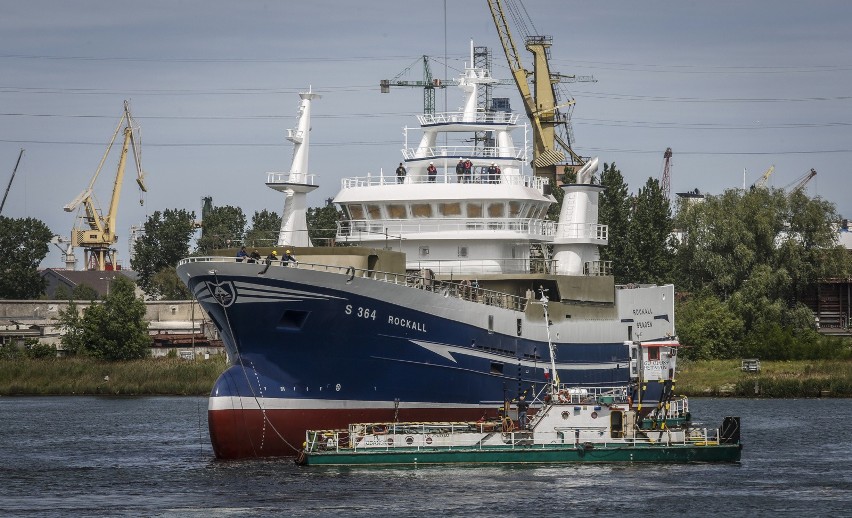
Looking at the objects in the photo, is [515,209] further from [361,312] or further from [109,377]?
[109,377]

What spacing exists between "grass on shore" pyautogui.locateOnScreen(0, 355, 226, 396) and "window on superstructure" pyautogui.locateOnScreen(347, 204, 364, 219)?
117 ft

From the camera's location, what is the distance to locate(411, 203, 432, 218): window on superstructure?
6494 centimetres

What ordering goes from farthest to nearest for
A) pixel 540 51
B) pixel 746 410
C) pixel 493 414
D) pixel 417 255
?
pixel 540 51
pixel 746 410
pixel 417 255
pixel 493 414

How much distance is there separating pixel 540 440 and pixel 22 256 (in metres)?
111

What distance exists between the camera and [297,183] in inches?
2499

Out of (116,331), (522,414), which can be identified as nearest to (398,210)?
(522,414)

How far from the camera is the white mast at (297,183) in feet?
209

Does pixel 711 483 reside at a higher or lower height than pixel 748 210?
lower

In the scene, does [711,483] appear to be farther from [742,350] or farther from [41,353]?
[41,353]

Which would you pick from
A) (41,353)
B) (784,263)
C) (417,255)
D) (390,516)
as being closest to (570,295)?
(417,255)

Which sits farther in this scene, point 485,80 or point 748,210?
point 748,210

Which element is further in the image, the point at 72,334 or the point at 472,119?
the point at 72,334

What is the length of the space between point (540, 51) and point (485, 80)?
2758 centimetres

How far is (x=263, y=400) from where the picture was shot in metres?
53.2
